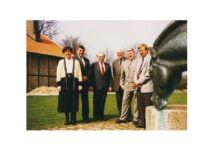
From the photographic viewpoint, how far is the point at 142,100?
5988mm

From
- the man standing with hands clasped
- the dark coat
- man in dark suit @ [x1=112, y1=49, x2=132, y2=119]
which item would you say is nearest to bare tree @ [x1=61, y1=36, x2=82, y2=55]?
the dark coat

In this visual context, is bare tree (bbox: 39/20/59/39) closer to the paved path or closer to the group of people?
Answer: the group of people

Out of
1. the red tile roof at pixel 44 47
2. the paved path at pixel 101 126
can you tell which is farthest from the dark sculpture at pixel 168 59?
the red tile roof at pixel 44 47

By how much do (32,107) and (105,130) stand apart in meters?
1.16

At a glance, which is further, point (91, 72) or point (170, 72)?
point (91, 72)

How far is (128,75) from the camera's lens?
6.13m

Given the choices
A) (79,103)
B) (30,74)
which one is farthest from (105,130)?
(30,74)

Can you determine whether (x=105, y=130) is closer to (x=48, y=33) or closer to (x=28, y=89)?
(x=28, y=89)

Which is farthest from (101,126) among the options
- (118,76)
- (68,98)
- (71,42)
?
(71,42)

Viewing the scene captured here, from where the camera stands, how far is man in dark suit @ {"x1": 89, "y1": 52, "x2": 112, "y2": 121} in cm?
613

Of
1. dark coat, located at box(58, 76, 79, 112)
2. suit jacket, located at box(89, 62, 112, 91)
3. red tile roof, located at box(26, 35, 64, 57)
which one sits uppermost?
red tile roof, located at box(26, 35, 64, 57)

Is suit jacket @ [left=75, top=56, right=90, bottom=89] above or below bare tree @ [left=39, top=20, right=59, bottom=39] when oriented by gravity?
below

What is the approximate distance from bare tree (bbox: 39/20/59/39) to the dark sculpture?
4.91 feet

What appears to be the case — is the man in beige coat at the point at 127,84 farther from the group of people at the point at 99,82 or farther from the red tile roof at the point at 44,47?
the red tile roof at the point at 44,47
